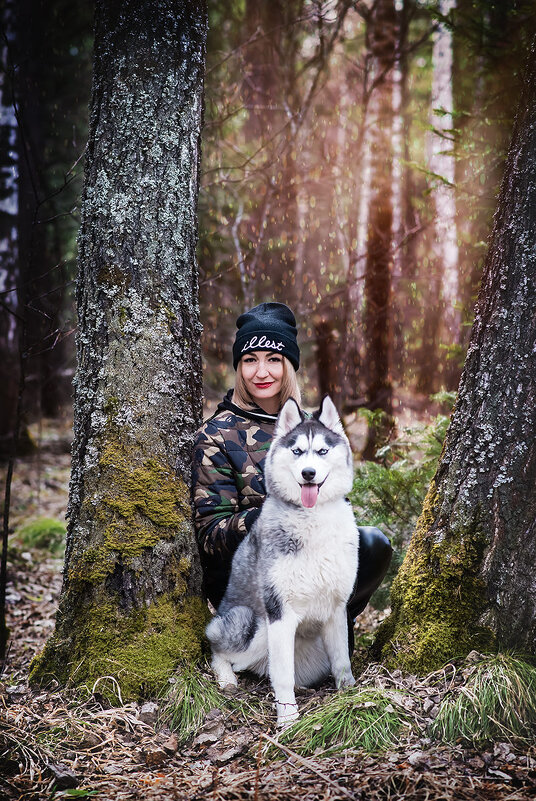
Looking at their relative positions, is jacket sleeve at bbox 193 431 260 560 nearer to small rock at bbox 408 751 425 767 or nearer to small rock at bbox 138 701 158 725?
small rock at bbox 138 701 158 725

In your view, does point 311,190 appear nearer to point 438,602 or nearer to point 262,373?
point 262,373

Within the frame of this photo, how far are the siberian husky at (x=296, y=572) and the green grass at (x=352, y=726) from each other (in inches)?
6.8

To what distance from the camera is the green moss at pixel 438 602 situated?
3254mm

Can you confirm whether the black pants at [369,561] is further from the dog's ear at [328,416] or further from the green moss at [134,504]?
the green moss at [134,504]

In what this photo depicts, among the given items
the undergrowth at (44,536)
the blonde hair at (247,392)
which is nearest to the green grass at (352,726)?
the blonde hair at (247,392)

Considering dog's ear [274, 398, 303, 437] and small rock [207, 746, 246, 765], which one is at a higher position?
dog's ear [274, 398, 303, 437]

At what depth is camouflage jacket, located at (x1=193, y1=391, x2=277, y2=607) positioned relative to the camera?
3.74 meters

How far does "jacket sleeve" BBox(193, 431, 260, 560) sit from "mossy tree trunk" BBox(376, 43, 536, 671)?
122cm

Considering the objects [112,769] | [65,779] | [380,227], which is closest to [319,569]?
[112,769]

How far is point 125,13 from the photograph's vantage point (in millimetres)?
3803

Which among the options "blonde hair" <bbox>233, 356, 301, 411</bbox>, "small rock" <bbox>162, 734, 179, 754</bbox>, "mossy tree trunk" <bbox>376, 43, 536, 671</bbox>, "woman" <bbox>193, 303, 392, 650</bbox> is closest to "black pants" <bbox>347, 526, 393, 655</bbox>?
"woman" <bbox>193, 303, 392, 650</bbox>

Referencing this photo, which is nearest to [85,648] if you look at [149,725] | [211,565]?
[149,725]

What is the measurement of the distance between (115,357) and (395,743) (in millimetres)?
2755

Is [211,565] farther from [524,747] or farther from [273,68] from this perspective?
[273,68]
